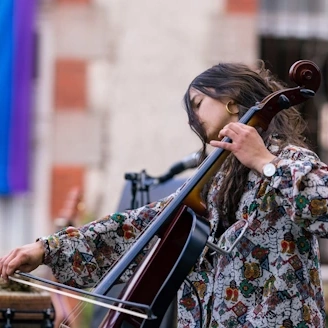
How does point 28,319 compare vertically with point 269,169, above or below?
below

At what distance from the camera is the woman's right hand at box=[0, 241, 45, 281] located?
263 cm

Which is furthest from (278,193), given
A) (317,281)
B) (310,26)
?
(310,26)

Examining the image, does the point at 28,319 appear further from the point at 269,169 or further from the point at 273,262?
the point at 269,169

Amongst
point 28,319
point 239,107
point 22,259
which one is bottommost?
point 28,319

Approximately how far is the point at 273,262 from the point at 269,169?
23 cm

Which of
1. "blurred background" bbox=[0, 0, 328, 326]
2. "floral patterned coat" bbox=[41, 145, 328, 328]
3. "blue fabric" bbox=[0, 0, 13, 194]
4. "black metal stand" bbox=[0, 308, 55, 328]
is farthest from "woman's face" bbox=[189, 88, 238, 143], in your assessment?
"blue fabric" bbox=[0, 0, 13, 194]

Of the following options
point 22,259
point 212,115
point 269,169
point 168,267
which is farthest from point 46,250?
point 269,169

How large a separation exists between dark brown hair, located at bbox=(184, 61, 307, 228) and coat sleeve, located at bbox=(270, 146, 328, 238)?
8.6 inches

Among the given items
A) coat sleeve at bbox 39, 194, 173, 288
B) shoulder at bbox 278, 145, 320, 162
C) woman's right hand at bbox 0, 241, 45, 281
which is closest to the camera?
shoulder at bbox 278, 145, 320, 162

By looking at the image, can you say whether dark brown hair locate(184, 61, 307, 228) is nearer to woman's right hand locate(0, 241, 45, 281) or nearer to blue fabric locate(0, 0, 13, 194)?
woman's right hand locate(0, 241, 45, 281)

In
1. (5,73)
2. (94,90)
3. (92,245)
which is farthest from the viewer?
(94,90)

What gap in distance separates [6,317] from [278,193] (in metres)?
1.06

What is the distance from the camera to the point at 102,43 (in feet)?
21.1

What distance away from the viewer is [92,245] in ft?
9.21
